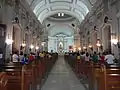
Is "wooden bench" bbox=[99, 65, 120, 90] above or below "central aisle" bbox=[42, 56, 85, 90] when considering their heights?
above

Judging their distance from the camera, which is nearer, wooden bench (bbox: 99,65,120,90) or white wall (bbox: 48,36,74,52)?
wooden bench (bbox: 99,65,120,90)

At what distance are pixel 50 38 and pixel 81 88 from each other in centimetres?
4035

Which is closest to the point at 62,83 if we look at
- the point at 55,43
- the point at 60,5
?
the point at 60,5

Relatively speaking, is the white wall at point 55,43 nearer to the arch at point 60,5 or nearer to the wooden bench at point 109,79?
the arch at point 60,5

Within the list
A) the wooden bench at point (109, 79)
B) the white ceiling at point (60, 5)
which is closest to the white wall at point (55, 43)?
the white ceiling at point (60, 5)

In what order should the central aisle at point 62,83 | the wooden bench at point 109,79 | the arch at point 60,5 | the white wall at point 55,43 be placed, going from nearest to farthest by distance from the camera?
the wooden bench at point 109,79 < the central aisle at point 62,83 < the arch at point 60,5 < the white wall at point 55,43

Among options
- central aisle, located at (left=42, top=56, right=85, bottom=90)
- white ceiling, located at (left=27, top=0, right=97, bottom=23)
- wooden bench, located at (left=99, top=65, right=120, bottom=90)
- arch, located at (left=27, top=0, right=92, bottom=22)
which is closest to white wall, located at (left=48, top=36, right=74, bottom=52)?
white ceiling, located at (left=27, top=0, right=97, bottom=23)

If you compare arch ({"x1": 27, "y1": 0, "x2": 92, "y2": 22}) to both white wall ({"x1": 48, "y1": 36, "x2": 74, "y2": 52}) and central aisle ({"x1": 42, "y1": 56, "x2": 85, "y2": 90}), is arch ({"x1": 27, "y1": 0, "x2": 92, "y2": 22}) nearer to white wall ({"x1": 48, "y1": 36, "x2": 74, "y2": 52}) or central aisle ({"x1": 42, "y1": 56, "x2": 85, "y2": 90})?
white wall ({"x1": 48, "y1": 36, "x2": 74, "y2": 52})

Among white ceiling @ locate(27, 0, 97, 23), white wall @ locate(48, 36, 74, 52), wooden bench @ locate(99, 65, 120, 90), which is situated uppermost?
white ceiling @ locate(27, 0, 97, 23)

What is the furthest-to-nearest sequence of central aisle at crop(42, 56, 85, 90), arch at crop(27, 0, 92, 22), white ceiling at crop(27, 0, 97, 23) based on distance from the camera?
arch at crop(27, 0, 92, 22), white ceiling at crop(27, 0, 97, 23), central aisle at crop(42, 56, 85, 90)

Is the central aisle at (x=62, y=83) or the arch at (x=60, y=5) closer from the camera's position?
the central aisle at (x=62, y=83)

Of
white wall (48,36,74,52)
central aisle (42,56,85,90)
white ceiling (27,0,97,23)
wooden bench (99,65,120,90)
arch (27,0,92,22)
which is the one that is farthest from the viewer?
white wall (48,36,74,52)

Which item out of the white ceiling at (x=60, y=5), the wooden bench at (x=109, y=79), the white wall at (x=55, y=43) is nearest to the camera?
the wooden bench at (x=109, y=79)

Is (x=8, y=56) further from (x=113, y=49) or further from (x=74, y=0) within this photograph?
(x=74, y=0)
